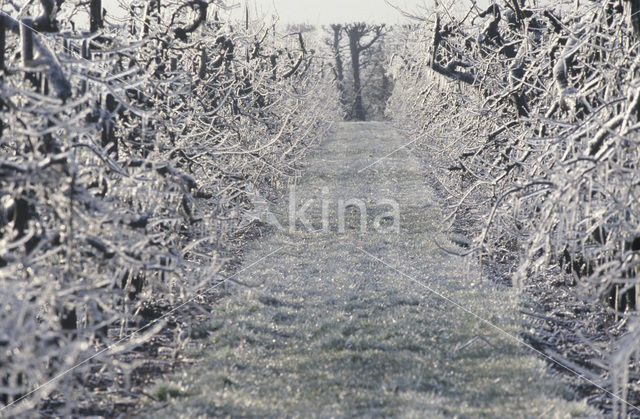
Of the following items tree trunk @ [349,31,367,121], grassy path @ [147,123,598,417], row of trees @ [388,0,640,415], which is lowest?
grassy path @ [147,123,598,417]

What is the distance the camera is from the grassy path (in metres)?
6.19

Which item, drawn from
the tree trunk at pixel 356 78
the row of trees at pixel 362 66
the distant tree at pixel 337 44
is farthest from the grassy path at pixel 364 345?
the distant tree at pixel 337 44

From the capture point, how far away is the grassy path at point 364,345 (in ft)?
20.3

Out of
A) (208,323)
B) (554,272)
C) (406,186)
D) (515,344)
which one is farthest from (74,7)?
(406,186)

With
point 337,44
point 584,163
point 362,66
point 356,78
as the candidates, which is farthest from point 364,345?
point 337,44

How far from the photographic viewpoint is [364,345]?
8055 mm

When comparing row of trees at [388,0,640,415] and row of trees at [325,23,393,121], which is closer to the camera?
row of trees at [388,0,640,415]

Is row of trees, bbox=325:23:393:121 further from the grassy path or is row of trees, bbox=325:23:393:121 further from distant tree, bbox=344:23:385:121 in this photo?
the grassy path

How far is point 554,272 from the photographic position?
12.1 meters

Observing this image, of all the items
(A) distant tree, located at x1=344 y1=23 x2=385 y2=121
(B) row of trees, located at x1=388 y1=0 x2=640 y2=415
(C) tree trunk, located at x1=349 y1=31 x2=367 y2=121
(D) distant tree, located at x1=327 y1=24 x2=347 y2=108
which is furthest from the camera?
(D) distant tree, located at x1=327 y1=24 x2=347 y2=108

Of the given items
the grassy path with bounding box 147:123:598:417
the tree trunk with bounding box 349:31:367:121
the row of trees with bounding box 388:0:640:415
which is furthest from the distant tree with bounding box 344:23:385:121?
the grassy path with bounding box 147:123:598:417

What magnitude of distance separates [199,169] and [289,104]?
1489cm

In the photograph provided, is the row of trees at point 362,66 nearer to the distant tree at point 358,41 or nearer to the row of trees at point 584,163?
the distant tree at point 358,41

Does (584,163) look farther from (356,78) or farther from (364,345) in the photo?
(356,78)
